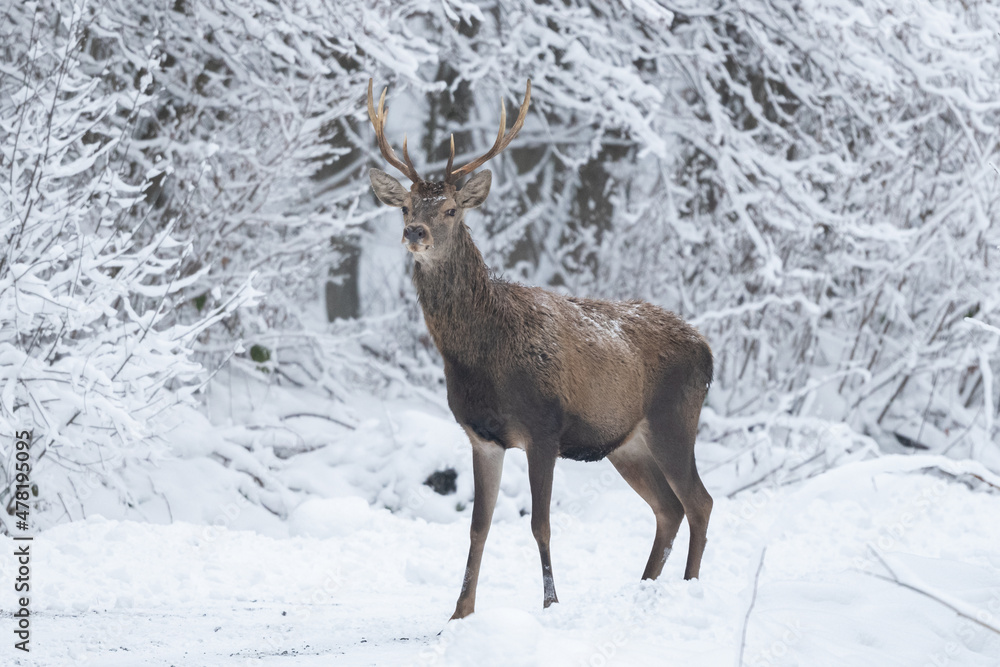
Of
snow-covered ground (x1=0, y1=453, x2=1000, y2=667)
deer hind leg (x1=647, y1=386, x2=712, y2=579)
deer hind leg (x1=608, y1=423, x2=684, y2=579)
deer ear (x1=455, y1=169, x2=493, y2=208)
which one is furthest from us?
deer hind leg (x1=608, y1=423, x2=684, y2=579)

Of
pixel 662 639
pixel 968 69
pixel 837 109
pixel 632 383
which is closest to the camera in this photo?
pixel 662 639

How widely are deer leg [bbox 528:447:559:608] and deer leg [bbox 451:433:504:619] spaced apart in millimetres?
183

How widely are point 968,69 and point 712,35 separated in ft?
8.71

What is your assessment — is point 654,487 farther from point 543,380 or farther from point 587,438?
point 543,380

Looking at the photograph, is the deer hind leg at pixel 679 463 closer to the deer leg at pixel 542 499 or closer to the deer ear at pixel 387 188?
the deer leg at pixel 542 499

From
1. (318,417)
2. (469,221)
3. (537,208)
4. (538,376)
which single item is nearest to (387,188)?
A: (538,376)

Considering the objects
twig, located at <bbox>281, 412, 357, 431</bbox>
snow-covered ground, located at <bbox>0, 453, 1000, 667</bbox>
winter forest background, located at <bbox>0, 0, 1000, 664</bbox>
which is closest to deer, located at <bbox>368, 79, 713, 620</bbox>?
snow-covered ground, located at <bbox>0, 453, 1000, 667</bbox>

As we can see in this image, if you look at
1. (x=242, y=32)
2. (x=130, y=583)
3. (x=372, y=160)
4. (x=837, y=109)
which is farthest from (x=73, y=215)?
(x=837, y=109)

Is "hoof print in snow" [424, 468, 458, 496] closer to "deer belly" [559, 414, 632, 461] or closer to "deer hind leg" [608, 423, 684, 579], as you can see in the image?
"deer hind leg" [608, 423, 684, 579]

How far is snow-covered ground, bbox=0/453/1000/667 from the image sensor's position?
3.61 metres

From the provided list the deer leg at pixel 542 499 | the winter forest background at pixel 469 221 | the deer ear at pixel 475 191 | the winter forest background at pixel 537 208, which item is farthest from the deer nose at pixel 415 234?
the winter forest background at pixel 537 208

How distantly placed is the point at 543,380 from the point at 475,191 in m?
0.97

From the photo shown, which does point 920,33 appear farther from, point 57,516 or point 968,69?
point 57,516

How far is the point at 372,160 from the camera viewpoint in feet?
40.3
